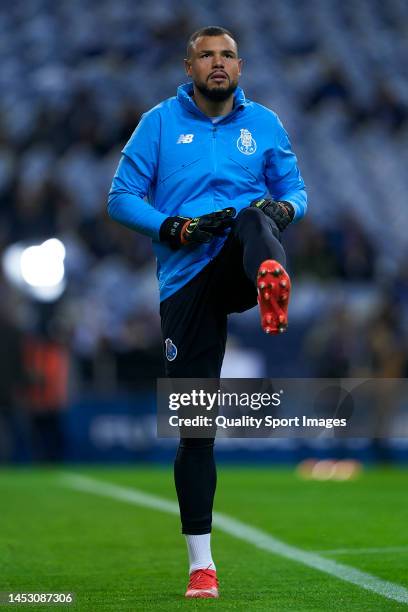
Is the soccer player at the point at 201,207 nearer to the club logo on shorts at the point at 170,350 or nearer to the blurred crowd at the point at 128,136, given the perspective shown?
the club logo on shorts at the point at 170,350

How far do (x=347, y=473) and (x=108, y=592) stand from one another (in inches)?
317

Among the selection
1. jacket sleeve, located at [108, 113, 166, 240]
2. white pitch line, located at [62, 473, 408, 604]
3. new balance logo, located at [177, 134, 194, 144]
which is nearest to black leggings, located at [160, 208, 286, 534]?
jacket sleeve, located at [108, 113, 166, 240]

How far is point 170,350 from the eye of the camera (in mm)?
4844

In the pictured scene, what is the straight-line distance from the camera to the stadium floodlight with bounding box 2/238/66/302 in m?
14.0

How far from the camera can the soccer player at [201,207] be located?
4.79 m

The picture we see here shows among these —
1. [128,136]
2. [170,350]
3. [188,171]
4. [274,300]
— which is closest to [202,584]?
[170,350]

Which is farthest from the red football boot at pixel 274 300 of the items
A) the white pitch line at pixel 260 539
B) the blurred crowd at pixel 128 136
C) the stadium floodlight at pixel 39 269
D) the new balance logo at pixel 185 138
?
the stadium floodlight at pixel 39 269

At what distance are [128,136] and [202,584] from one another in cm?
1178

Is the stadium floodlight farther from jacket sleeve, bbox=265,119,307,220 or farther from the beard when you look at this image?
the beard

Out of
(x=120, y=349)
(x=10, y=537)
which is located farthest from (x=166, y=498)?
(x=120, y=349)

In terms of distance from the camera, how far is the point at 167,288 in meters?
4.92

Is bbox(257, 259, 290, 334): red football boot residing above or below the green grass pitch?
above

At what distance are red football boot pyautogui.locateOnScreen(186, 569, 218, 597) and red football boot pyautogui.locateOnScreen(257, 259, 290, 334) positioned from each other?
39.6 inches

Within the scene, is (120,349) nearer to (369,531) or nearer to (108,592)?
(369,531)
